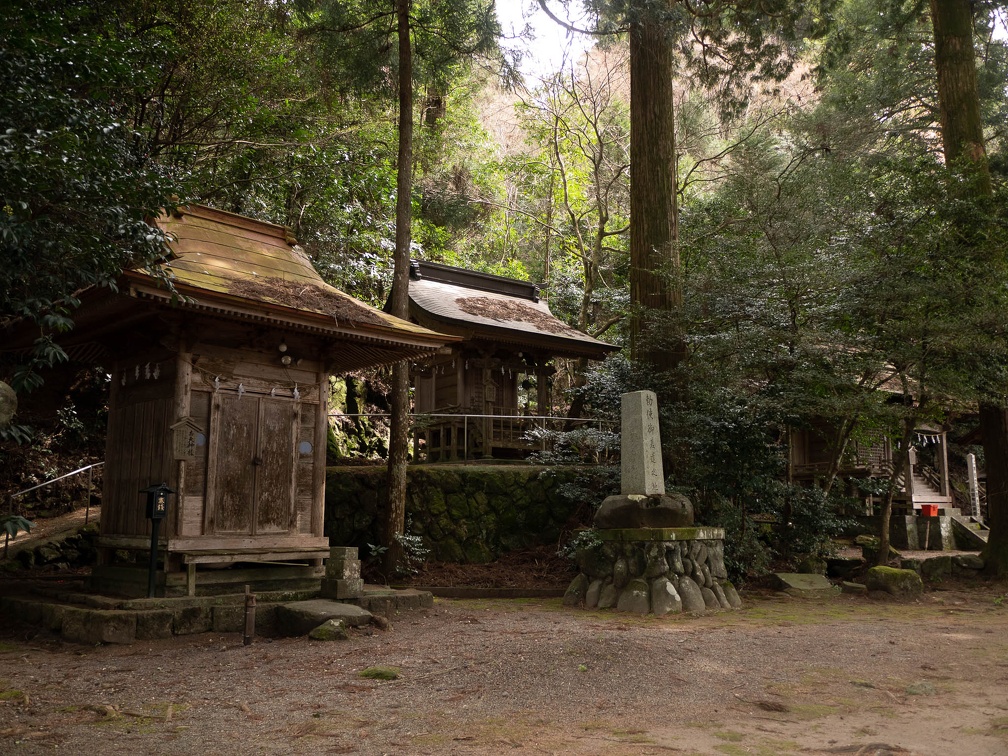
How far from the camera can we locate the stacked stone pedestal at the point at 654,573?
9.80 metres

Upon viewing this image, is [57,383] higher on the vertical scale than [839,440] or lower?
higher

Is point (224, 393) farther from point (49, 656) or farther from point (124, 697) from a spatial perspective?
point (124, 697)

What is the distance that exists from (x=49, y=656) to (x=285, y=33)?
11.9 metres

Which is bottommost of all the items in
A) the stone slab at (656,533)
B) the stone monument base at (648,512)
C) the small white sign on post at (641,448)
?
the stone slab at (656,533)

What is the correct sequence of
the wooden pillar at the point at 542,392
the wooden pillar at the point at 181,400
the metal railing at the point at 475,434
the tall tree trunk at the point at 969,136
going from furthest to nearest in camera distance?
the wooden pillar at the point at 542,392 < the metal railing at the point at 475,434 < the tall tree trunk at the point at 969,136 < the wooden pillar at the point at 181,400

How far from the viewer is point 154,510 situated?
825 centimetres

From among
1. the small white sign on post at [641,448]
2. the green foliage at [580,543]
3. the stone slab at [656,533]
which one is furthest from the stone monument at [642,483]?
the green foliage at [580,543]

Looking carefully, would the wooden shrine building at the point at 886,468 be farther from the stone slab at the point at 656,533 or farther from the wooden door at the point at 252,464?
the wooden door at the point at 252,464

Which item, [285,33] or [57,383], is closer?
[285,33]

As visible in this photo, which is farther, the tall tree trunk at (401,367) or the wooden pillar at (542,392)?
the wooden pillar at (542,392)

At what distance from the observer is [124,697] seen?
5.56 meters

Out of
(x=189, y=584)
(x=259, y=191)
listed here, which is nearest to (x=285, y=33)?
(x=259, y=191)

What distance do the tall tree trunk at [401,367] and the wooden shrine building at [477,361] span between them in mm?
2973

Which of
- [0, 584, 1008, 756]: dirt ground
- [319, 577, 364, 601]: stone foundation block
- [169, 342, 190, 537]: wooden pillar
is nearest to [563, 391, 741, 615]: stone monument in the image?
[0, 584, 1008, 756]: dirt ground
